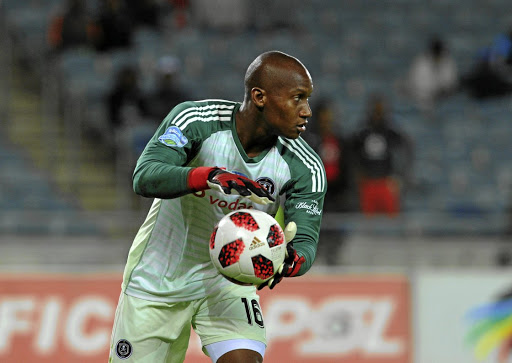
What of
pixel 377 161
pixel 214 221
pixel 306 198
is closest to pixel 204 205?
pixel 214 221

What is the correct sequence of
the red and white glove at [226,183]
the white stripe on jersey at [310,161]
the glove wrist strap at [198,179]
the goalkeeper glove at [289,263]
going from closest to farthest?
the red and white glove at [226,183]
the glove wrist strap at [198,179]
the goalkeeper glove at [289,263]
the white stripe on jersey at [310,161]

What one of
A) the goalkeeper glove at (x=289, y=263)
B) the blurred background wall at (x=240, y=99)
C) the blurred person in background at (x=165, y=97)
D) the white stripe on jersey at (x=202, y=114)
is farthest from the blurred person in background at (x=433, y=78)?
the goalkeeper glove at (x=289, y=263)

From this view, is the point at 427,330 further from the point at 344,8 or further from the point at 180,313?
the point at 344,8

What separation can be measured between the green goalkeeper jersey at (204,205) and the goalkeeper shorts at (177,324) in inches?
2.5

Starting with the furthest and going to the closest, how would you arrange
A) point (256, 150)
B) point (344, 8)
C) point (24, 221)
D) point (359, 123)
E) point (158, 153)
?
point (344, 8) < point (359, 123) < point (24, 221) < point (256, 150) < point (158, 153)

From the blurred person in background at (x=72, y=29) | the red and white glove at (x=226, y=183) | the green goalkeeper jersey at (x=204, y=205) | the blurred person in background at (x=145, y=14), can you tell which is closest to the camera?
the red and white glove at (x=226, y=183)

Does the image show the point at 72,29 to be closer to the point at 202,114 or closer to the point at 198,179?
the point at 202,114

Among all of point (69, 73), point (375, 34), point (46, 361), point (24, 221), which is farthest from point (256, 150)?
point (375, 34)

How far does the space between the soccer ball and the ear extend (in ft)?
1.93

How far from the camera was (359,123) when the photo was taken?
1273 centimetres

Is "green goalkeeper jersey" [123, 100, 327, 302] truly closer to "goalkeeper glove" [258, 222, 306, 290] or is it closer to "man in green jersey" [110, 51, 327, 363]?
"man in green jersey" [110, 51, 327, 363]

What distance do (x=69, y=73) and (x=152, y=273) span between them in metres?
8.82

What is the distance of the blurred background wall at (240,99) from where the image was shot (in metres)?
10.0

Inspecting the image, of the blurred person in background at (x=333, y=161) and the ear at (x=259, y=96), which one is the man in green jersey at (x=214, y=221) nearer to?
the ear at (x=259, y=96)
